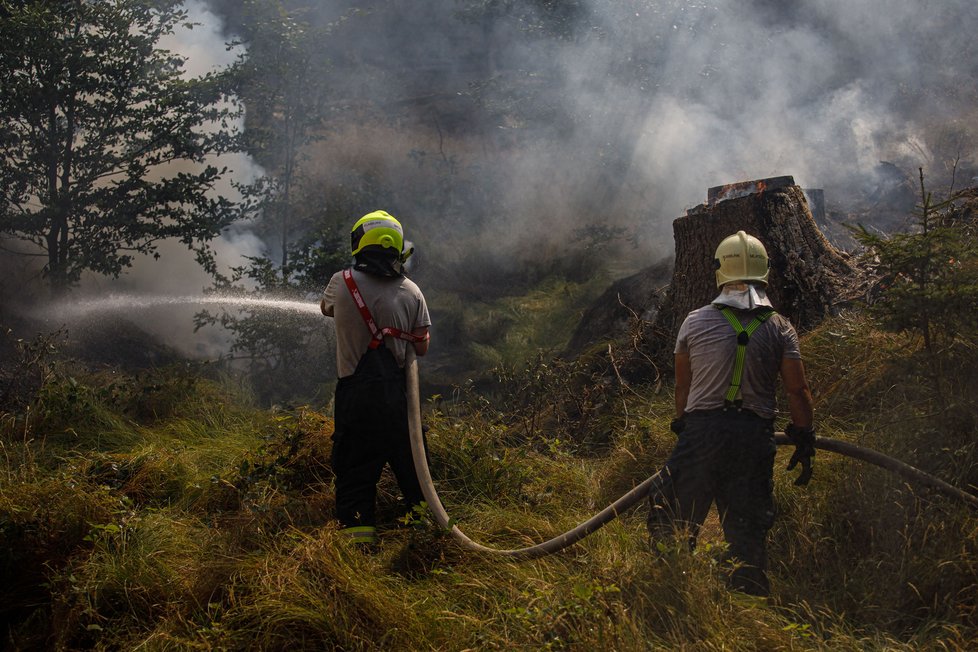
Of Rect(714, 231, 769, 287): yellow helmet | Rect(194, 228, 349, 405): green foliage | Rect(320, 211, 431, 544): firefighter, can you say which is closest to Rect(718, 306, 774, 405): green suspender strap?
Rect(714, 231, 769, 287): yellow helmet

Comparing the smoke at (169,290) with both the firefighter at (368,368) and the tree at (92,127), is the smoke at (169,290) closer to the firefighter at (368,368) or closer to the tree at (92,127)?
the tree at (92,127)

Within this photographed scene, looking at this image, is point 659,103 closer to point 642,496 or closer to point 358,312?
point 358,312

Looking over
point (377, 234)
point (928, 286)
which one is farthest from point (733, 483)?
point (377, 234)

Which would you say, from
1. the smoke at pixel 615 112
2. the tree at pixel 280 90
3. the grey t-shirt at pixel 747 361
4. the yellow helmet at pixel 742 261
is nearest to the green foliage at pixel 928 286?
the yellow helmet at pixel 742 261

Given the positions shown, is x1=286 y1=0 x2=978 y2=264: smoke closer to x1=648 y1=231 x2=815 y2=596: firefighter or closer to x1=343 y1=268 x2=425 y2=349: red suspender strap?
x1=343 y1=268 x2=425 y2=349: red suspender strap

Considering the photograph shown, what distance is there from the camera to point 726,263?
12.2ft

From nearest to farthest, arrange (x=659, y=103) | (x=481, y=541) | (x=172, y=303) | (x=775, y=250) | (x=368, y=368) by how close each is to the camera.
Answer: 1. (x=481, y=541)
2. (x=368, y=368)
3. (x=775, y=250)
4. (x=172, y=303)
5. (x=659, y=103)

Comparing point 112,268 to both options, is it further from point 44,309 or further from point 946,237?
point 946,237

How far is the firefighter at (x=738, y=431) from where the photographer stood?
11.5ft

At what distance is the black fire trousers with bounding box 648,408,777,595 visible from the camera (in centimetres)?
350

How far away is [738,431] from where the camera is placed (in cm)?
351

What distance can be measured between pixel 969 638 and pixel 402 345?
2677 mm

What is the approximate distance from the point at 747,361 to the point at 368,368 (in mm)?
1765

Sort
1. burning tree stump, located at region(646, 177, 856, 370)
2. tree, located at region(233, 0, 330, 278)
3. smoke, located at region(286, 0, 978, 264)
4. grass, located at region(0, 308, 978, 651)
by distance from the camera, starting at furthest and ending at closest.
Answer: smoke, located at region(286, 0, 978, 264)
tree, located at region(233, 0, 330, 278)
burning tree stump, located at region(646, 177, 856, 370)
grass, located at region(0, 308, 978, 651)
